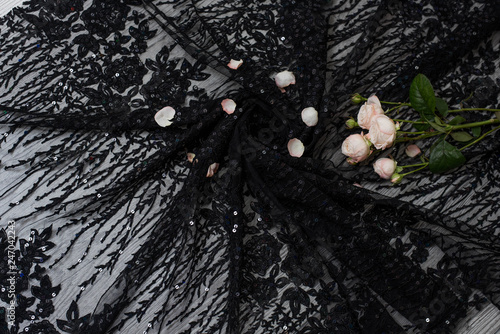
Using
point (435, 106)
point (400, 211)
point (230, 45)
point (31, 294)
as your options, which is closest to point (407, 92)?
point (435, 106)

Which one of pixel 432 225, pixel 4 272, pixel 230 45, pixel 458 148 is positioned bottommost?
pixel 432 225

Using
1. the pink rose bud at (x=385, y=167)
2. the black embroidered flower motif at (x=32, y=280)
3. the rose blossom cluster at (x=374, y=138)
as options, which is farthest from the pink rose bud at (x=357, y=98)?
the black embroidered flower motif at (x=32, y=280)

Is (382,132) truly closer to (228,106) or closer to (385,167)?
(385,167)

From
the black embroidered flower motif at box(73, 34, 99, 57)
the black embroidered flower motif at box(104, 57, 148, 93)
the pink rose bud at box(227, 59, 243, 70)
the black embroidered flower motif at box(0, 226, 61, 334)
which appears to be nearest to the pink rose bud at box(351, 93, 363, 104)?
the pink rose bud at box(227, 59, 243, 70)

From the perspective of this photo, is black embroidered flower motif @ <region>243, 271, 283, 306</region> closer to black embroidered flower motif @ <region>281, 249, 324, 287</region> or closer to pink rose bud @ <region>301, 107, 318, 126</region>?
black embroidered flower motif @ <region>281, 249, 324, 287</region>

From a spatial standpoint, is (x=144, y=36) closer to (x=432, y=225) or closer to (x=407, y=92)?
(x=407, y=92)
